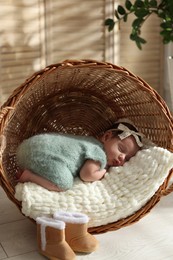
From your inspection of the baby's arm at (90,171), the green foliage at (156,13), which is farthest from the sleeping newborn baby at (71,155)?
the green foliage at (156,13)

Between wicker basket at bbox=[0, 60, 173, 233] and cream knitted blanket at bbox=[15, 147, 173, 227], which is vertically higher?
wicker basket at bbox=[0, 60, 173, 233]

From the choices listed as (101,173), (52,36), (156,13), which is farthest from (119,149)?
(52,36)

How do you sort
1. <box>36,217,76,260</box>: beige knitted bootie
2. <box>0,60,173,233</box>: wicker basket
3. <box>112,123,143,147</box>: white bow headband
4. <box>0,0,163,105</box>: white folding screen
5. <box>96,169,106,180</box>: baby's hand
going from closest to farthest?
<box>36,217,76,260</box>: beige knitted bootie < <box>0,60,173,233</box>: wicker basket < <box>96,169,106,180</box>: baby's hand < <box>112,123,143,147</box>: white bow headband < <box>0,0,163,105</box>: white folding screen

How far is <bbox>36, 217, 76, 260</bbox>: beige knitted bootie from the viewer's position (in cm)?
125

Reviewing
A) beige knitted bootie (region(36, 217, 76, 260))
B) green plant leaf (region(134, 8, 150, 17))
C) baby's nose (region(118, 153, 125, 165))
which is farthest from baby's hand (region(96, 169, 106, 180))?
green plant leaf (region(134, 8, 150, 17))

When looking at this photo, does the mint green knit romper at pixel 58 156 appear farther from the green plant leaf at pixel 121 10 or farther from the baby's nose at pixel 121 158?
the green plant leaf at pixel 121 10

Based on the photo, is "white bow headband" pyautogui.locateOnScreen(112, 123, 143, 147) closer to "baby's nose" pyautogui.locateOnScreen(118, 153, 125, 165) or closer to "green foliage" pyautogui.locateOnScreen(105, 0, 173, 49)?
"baby's nose" pyautogui.locateOnScreen(118, 153, 125, 165)

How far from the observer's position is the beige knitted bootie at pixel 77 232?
1.29m

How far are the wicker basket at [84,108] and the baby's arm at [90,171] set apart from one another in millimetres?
212

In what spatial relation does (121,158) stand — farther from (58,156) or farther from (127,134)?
(58,156)

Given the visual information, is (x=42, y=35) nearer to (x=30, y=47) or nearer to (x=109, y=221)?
(x=30, y=47)

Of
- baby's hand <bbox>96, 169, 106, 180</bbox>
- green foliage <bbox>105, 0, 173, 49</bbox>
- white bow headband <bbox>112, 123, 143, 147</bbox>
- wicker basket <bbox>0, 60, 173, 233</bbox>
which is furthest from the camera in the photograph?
green foliage <bbox>105, 0, 173, 49</bbox>

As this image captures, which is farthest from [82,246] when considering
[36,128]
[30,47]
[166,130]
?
[30,47]

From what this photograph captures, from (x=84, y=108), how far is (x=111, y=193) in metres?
0.61
